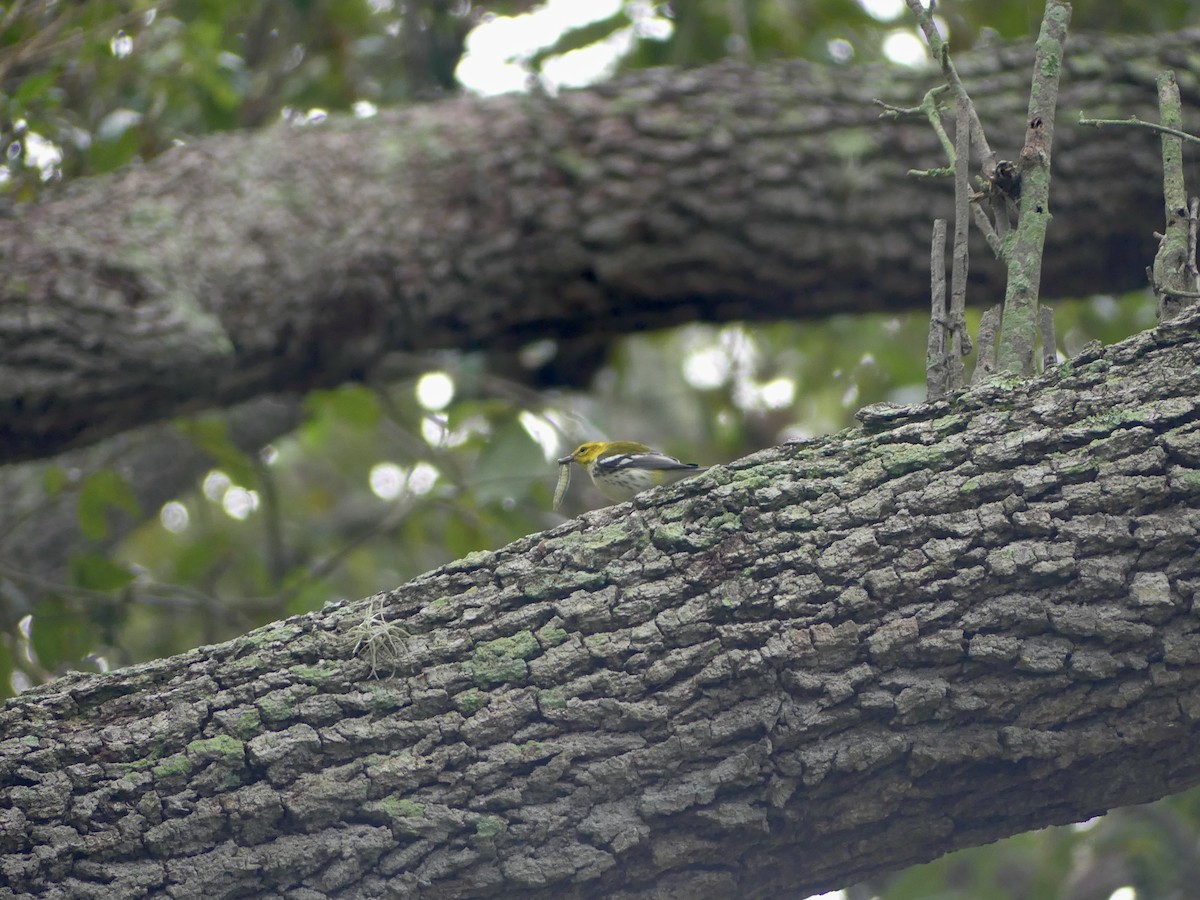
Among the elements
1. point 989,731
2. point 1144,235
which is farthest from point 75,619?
point 1144,235

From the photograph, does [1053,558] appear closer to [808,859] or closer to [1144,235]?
[808,859]

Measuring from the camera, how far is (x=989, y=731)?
243 cm

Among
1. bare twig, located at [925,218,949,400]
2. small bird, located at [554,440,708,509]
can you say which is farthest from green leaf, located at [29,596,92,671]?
bare twig, located at [925,218,949,400]

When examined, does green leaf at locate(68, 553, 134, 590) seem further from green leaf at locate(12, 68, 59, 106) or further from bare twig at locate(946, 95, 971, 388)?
bare twig at locate(946, 95, 971, 388)

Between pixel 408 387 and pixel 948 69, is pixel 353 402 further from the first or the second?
pixel 948 69

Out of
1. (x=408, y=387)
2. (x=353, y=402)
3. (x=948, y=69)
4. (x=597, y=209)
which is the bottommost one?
(x=948, y=69)

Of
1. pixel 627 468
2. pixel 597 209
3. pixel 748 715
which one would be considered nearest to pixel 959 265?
pixel 748 715

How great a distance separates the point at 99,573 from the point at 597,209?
246cm

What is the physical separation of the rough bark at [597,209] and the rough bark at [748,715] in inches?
88.1

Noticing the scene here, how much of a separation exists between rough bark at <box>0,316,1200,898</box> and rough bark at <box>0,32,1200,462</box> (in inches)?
88.1

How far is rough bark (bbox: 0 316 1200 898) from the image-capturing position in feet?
7.92

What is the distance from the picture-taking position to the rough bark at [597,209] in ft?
15.3

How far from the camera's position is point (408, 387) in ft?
29.5

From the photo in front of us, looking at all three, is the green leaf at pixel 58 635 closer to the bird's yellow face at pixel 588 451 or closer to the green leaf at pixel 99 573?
the green leaf at pixel 99 573
